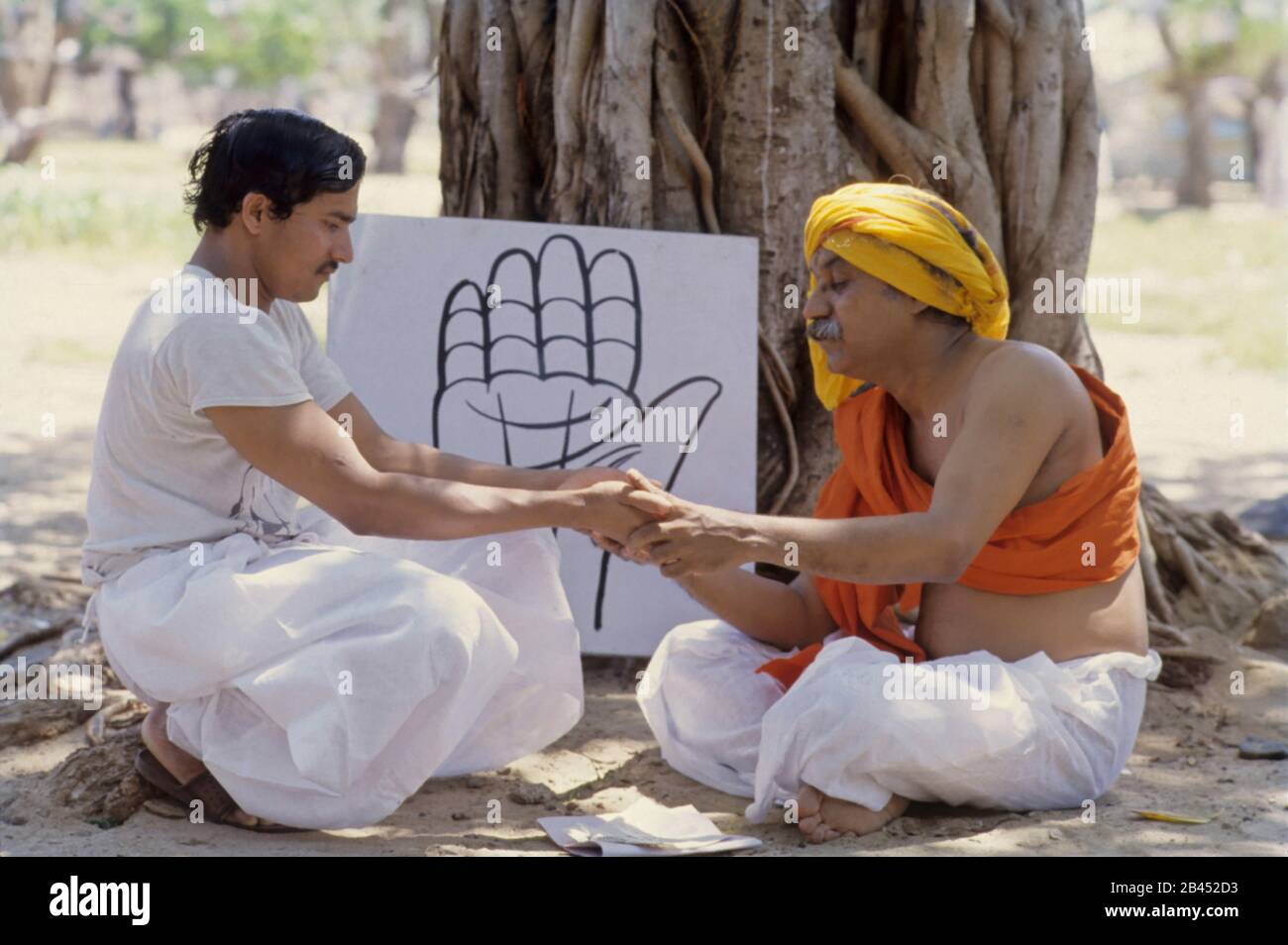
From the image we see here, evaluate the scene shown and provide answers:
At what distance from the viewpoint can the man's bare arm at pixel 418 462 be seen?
406 cm

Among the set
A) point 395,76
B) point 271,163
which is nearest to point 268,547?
point 271,163

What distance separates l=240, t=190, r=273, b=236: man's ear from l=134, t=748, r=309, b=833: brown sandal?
123 centimetres

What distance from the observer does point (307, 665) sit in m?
3.35

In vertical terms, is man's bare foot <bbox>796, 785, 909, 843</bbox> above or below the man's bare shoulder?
below

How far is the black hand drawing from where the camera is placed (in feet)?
16.0

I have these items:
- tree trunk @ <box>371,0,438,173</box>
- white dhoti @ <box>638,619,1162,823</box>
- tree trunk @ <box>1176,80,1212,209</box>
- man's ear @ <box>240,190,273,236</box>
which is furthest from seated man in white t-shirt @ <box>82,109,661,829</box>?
tree trunk @ <box>371,0,438,173</box>

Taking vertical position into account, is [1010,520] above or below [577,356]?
below

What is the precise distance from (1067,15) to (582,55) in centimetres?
169

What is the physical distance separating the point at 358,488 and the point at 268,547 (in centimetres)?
29

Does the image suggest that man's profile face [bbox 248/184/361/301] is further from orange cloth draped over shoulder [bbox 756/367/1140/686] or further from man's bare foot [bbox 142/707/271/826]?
orange cloth draped over shoulder [bbox 756/367/1140/686]

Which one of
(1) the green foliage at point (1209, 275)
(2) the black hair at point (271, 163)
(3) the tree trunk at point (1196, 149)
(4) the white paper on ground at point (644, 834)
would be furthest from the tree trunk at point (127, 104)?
(4) the white paper on ground at point (644, 834)

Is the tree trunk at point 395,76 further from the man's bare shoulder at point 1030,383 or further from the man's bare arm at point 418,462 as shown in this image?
the man's bare shoulder at point 1030,383

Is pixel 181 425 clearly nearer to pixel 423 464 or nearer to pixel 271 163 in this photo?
pixel 271 163

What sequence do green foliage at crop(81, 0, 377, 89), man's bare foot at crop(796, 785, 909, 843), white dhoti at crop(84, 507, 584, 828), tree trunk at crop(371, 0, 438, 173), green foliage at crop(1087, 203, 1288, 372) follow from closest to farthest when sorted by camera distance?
white dhoti at crop(84, 507, 584, 828)
man's bare foot at crop(796, 785, 909, 843)
green foliage at crop(1087, 203, 1288, 372)
tree trunk at crop(371, 0, 438, 173)
green foliage at crop(81, 0, 377, 89)
